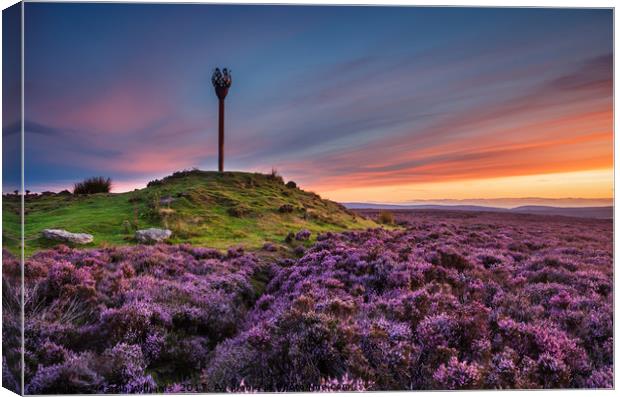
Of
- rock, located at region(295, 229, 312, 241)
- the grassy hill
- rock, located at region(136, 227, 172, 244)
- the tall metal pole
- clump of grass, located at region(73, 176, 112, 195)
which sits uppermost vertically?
the tall metal pole

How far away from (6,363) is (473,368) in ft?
22.3

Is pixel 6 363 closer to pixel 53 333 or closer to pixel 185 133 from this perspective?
pixel 53 333

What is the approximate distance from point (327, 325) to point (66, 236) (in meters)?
9.20

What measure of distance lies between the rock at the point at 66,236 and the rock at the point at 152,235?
1.40m

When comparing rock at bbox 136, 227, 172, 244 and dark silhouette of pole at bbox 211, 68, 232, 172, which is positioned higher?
dark silhouette of pole at bbox 211, 68, 232, 172

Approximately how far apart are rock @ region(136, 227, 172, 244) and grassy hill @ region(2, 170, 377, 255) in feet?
0.94

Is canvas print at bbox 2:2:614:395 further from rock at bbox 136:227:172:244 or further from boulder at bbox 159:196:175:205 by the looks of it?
boulder at bbox 159:196:175:205

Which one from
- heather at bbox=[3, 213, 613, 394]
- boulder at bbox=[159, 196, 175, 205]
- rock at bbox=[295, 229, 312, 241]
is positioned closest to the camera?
heather at bbox=[3, 213, 613, 394]

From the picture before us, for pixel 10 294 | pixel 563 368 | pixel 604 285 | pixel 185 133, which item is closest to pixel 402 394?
pixel 563 368

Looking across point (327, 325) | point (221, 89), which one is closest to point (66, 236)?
point (221, 89)

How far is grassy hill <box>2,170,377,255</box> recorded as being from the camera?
12.0 metres

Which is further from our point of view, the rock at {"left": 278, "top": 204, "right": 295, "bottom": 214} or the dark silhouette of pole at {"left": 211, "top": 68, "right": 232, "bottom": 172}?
the rock at {"left": 278, "top": 204, "right": 295, "bottom": 214}

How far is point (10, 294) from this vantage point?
5.75 meters

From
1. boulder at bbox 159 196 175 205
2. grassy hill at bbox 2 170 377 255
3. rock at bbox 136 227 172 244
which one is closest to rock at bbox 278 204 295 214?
grassy hill at bbox 2 170 377 255
